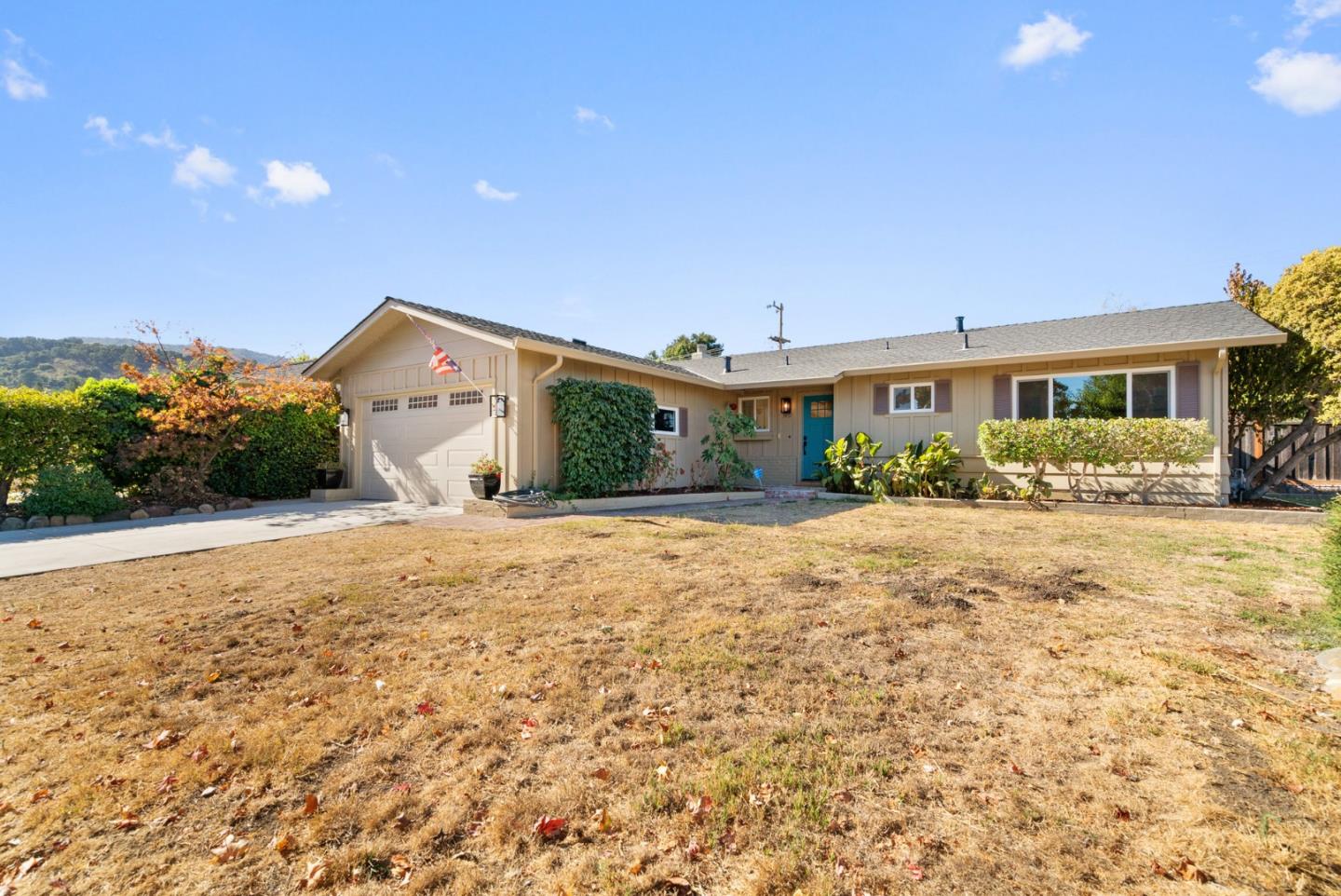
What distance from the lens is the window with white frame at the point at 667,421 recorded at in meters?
12.5

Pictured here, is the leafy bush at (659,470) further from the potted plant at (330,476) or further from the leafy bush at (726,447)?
the potted plant at (330,476)

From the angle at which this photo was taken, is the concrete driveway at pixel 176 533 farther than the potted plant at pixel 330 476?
No

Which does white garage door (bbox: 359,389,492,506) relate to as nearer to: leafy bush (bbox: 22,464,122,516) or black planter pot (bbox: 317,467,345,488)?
black planter pot (bbox: 317,467,345,488)

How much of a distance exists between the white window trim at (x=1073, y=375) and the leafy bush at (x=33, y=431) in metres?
17.1

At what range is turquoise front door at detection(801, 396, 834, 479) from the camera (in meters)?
13.9

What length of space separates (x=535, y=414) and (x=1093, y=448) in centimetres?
1004

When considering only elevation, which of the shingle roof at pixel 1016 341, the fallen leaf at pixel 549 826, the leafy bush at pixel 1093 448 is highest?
the shingle roof at pixel 1016 341

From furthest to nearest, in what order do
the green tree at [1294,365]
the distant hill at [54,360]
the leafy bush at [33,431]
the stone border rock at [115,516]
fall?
the distant hill at [54,360] → the green tree at [1294,365] → the leafy bush at [33,431] → the stone border rock at [115,516]

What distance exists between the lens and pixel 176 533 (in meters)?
7.11

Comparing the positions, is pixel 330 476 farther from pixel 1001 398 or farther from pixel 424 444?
pixel 1001 398

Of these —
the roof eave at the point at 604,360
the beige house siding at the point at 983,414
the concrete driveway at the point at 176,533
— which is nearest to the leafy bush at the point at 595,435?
the roof eave at the point at 604,360

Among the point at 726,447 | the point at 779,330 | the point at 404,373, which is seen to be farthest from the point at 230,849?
the point at 779,330

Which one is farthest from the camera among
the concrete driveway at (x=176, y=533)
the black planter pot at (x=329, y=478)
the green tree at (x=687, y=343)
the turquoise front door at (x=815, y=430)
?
the green tree at (x=687, y=343)

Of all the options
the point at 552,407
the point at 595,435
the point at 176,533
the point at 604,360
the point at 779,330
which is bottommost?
the point at 176,533
